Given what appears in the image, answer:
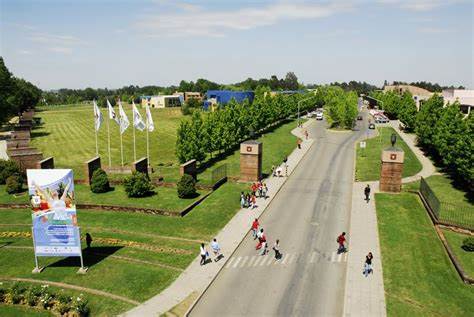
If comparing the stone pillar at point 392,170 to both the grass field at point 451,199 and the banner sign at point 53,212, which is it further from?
the banner sign at point 53,212

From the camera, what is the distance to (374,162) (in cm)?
4772

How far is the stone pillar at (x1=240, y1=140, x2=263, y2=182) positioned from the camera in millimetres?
38844

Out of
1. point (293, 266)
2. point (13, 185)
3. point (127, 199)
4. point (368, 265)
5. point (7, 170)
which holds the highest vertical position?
point (7, 170)

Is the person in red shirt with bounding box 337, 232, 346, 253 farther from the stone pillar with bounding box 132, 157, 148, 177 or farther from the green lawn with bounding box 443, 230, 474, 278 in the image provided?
the stone pillar with bounding box 132, 157, 148, 177

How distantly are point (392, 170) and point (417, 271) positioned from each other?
15175 millimetres

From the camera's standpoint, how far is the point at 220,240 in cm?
2622

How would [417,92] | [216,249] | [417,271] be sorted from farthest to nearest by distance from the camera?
[417,92]
[216,249]
[417,271]

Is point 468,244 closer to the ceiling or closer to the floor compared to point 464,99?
closer to the floor

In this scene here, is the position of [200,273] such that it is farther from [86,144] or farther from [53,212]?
[86,144]

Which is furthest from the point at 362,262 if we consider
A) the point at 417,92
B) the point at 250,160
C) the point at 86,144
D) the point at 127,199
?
the point at 417,92

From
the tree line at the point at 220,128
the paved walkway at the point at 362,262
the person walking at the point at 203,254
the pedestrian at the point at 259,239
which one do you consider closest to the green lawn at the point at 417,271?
the paved walkway at the point at 362,262

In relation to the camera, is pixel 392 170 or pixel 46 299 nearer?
pixel 46 299

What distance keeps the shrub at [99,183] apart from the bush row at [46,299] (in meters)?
16.4

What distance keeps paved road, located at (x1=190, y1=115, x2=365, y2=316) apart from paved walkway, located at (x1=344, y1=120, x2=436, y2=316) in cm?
50
